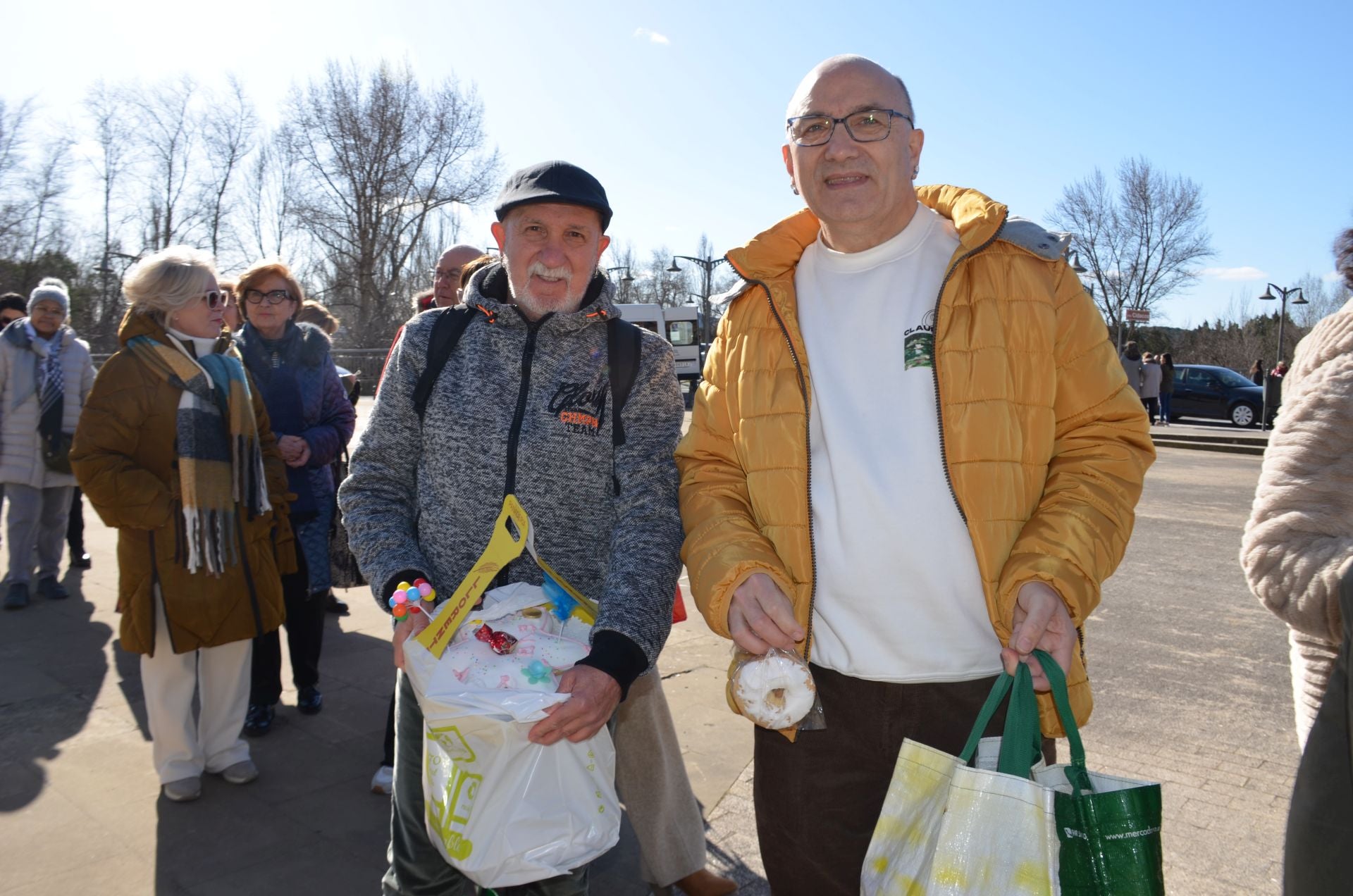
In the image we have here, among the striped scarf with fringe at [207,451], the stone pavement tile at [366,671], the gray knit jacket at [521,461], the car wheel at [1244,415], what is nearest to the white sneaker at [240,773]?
the striped scarf with fringe at [207,451]

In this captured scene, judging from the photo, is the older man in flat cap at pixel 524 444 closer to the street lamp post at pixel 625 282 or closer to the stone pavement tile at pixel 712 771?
the stone pavement tile at pixel 712 771

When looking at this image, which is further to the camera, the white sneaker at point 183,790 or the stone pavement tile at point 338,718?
the stone pavement tile at point 338,718

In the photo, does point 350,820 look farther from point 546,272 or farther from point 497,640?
point 546,272

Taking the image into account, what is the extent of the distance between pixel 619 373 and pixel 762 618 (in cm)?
76

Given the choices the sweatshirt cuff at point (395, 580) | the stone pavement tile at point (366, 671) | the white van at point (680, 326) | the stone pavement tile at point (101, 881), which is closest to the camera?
the sweatshirt cuff at point (395, 580)

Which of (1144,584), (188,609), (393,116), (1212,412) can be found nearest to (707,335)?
(393,116)

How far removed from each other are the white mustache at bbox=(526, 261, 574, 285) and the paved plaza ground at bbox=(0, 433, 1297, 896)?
6.53ft

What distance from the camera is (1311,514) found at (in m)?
1.88

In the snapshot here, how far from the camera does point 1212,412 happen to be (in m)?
24.4

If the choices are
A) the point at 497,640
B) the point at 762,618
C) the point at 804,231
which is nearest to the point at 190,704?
the point at 497,640

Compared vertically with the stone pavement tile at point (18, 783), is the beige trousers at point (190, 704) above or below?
above

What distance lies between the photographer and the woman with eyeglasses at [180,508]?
372 cm

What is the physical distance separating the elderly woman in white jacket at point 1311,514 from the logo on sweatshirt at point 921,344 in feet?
2.39

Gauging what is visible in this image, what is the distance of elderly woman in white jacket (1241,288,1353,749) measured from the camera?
71.6 inches
